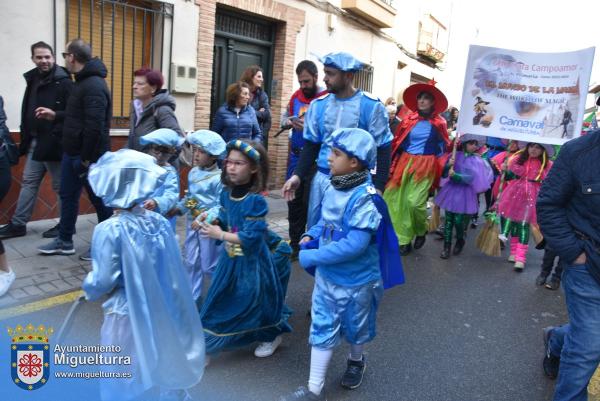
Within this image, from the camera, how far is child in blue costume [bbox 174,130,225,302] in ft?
12.9

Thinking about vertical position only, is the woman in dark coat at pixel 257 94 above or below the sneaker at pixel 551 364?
above

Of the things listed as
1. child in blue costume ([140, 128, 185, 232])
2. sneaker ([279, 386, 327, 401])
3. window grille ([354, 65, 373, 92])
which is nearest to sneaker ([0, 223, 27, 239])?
child in blue costume ([140, 128, 185, 232])

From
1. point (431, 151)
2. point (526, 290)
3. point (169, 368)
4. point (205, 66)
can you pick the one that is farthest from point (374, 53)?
point (169, 368)

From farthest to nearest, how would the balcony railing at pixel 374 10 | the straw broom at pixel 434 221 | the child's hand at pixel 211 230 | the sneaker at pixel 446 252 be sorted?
the balcony railing at pixel 374 10, the straw broom at pixel 434 221, the sneaker at pixel 446 252, the child's hand at pixel 211 230

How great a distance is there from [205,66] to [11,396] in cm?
571

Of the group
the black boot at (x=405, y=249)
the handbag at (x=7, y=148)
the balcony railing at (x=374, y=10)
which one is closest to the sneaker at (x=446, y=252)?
the black boot at (x=405, y=249)

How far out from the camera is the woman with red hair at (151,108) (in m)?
4.82

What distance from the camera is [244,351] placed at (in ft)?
11.5

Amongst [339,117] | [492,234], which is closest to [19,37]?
[339,117]

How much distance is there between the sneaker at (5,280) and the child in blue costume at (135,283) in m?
2.05

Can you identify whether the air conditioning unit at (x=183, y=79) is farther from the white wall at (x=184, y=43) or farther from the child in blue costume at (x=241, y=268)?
the child in blue costume at (x=241, y=268)

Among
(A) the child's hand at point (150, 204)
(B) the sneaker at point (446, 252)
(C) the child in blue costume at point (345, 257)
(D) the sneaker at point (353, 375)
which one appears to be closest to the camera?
(C) the child in blue costume at point (345, 257)

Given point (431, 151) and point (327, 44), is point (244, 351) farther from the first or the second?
point (327, 44)

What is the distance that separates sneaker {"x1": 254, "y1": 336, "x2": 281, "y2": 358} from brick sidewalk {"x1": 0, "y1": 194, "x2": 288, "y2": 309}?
181cm
